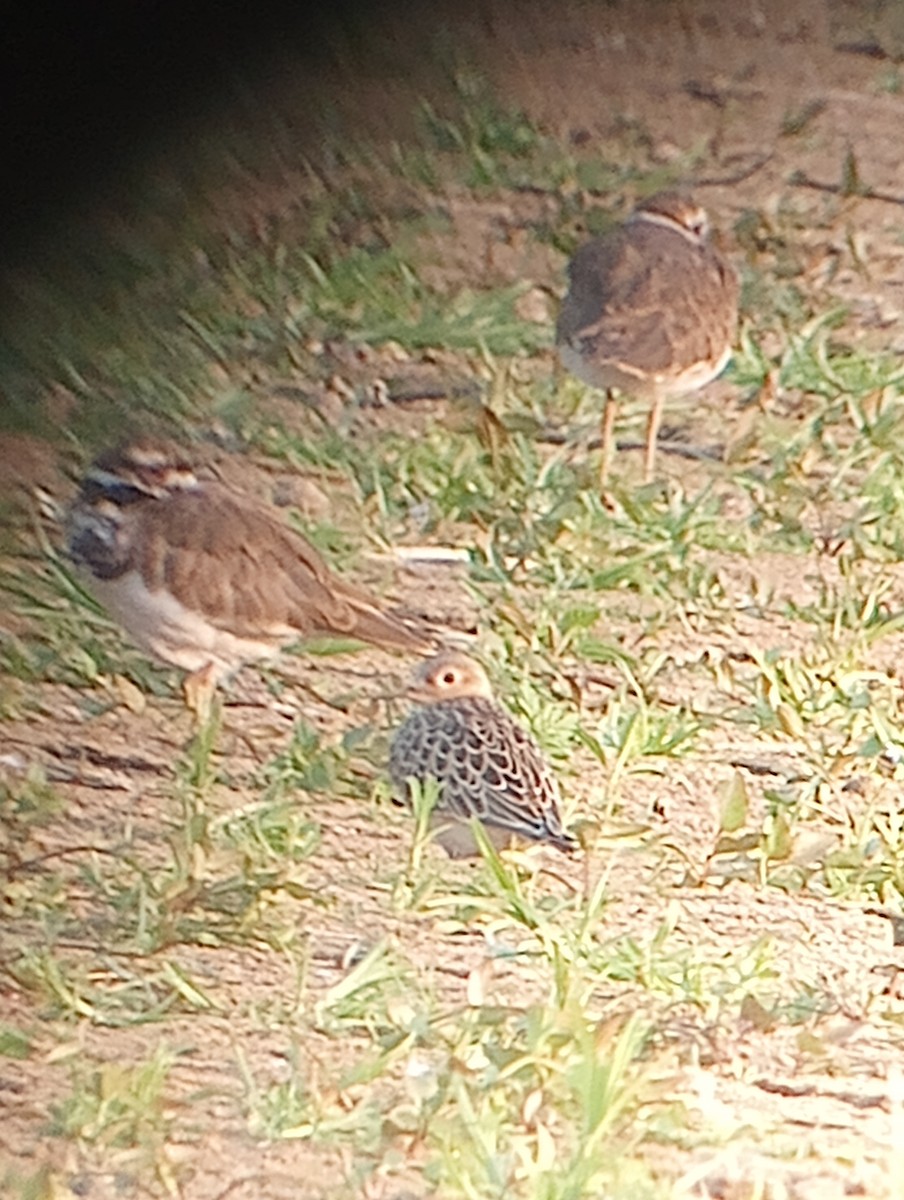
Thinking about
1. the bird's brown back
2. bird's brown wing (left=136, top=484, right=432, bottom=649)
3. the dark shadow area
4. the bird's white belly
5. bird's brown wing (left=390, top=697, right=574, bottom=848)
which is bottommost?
bird's brown wing (left=390, top=697, right=574, bottom=848)

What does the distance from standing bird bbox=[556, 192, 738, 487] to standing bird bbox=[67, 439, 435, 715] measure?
250 mm

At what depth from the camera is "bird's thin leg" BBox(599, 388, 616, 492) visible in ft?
4.67

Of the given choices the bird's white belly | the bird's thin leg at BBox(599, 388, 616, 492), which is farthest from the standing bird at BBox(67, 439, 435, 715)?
the bird's thin leg at BBox(599, 388, 616, 492)

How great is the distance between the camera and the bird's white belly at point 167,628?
142cm

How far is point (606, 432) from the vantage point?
4.69 feet

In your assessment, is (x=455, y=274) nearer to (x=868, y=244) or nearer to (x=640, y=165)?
(x=640, y=165)

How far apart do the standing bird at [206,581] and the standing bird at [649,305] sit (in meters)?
0.25

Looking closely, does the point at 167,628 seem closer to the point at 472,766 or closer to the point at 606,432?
the point at 472,766

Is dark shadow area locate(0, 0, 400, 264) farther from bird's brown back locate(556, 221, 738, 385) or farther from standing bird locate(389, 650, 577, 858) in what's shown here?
standing bird locate(389, 650, 577, 858)

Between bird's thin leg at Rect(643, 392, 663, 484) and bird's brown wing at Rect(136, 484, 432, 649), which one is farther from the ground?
bird's thin leg at Rect(643, 392, 663, 484)

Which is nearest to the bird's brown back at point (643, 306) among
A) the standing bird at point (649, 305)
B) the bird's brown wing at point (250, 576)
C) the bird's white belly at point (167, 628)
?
the standing bird at point (649, 305)

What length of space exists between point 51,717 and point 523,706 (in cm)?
40

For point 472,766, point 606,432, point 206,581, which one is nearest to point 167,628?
point 206,581

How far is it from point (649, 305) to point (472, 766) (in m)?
0.41
